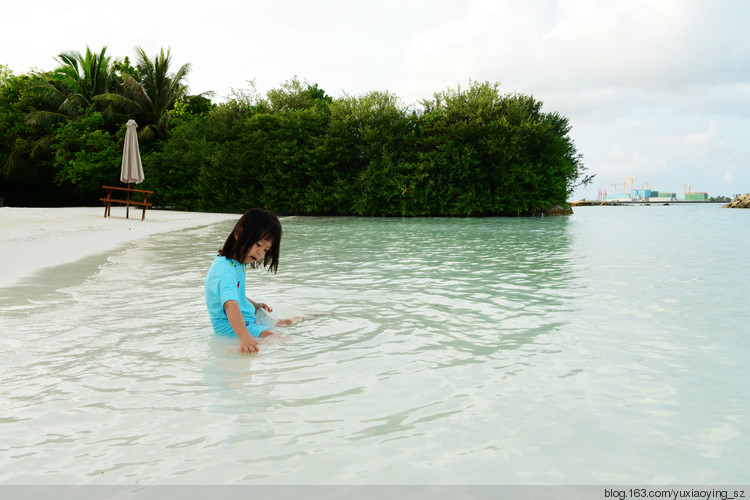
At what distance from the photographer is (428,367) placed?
418 centimetres

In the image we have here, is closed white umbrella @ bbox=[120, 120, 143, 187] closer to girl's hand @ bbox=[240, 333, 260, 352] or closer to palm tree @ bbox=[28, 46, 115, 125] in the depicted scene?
palm tree @ bbox=[28, 46, 115, 125]

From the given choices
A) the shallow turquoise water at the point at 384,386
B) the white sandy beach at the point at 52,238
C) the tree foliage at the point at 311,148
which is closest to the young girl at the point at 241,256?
the shallow turquoise water at the point at 384,386

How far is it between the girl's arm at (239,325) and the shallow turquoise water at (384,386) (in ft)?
0.31

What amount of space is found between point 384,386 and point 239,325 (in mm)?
1271

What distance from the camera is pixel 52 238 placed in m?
13.9

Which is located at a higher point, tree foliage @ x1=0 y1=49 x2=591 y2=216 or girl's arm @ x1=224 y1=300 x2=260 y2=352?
tree foliage @ x1=0 y1=49 x2=591 y2=216

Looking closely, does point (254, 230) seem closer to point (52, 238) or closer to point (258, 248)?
point (258, 248)

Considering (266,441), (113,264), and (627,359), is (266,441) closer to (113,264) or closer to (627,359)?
(627,359)

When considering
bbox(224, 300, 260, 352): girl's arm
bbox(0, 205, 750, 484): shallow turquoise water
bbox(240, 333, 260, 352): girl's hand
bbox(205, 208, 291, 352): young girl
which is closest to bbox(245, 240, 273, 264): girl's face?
bbox(205, 208, 291, 352): young girl

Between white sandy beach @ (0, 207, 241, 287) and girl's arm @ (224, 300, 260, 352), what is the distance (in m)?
4.71

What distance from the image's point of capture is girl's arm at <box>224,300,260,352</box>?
4.37 metres

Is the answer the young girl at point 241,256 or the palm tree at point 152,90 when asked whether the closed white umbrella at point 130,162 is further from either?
the young girl at point 241,256

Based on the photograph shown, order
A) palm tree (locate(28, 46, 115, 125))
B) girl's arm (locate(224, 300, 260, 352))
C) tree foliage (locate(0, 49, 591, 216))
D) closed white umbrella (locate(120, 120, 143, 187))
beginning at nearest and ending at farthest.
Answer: girl's arm (locate(224, 300, 260, 352)) < closed white umbrella (locate(120, 120, 143, 187)) < tree foliage (locate(0, 49, 591, 216)) < palm tree (locate(28, 46, 115, 125))

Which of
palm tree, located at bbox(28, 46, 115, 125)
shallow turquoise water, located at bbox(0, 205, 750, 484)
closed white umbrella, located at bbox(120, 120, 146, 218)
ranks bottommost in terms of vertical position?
shallow turquoise water, located at bbox(0, 205, 750, 484)
